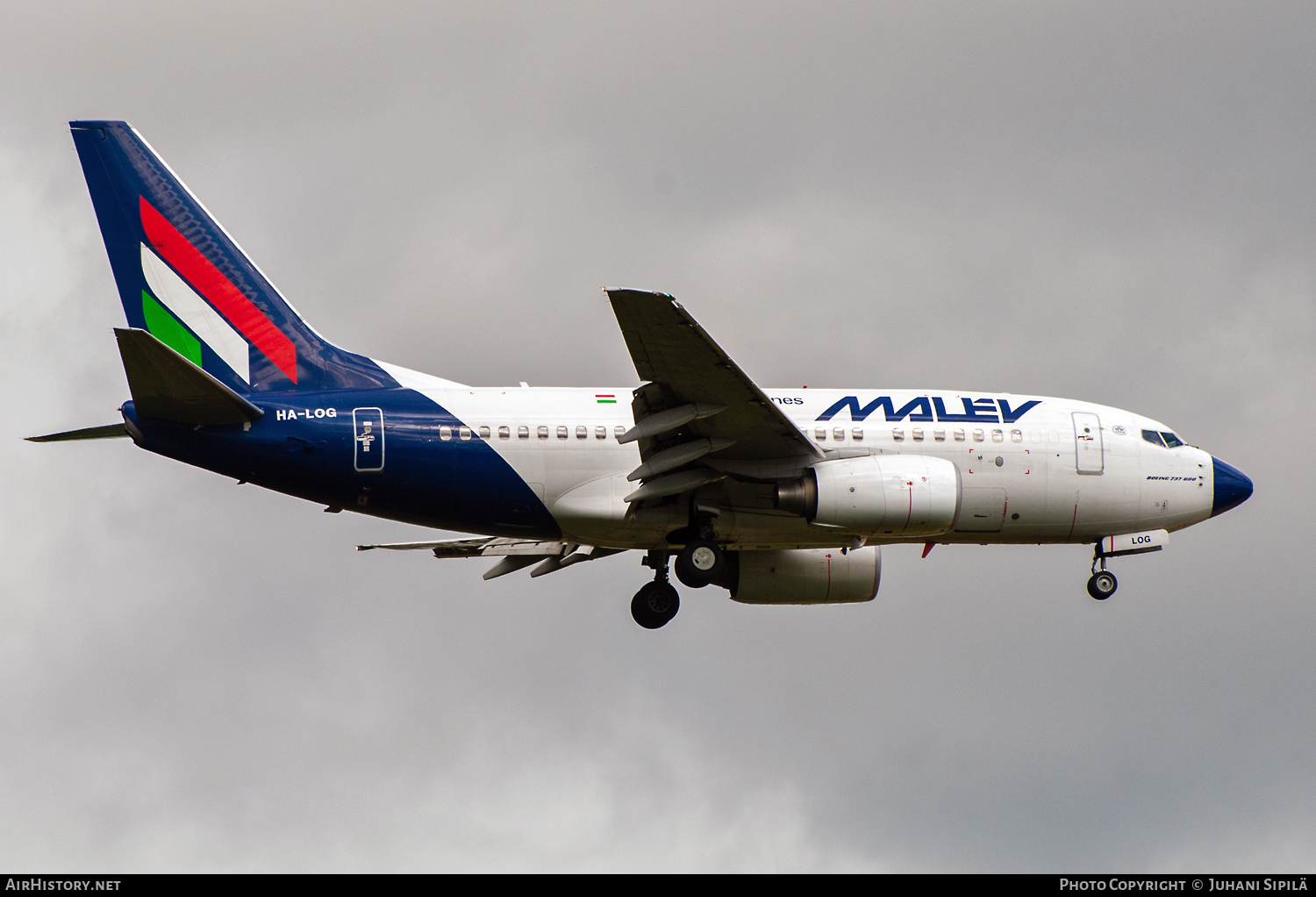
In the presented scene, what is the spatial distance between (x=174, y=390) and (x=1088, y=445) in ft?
66.7

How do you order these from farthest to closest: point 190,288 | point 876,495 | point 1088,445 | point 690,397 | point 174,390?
point 1088,445 → point 190,288 → point 876,495 → point 690,397 → point 174,390

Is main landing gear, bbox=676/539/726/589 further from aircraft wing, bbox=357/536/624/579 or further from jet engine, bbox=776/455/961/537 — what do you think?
aircraft wing, bbox=357/536/624/579

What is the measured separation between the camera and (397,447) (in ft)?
105

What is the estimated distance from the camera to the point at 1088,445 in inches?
1417

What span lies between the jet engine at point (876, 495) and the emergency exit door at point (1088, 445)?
14.9 ft

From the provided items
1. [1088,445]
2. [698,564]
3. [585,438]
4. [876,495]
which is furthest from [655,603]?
[1088,445]

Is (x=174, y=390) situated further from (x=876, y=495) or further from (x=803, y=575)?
(x=803, y=575)

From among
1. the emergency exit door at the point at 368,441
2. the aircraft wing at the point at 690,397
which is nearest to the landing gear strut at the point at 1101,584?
the aircraft wing at the point at 690,397

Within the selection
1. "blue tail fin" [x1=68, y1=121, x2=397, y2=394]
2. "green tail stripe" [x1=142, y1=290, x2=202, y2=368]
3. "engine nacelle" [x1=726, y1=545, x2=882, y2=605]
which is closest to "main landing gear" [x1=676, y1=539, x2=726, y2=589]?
"engine nacelle" [x1=726, y1=545, x2=882, y2=605]

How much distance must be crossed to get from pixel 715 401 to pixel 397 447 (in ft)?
21.7

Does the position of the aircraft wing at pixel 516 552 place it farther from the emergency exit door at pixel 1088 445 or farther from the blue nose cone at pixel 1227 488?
the blue nose cone at pixel 1227 488

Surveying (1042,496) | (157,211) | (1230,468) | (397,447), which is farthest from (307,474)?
(1230,468)
